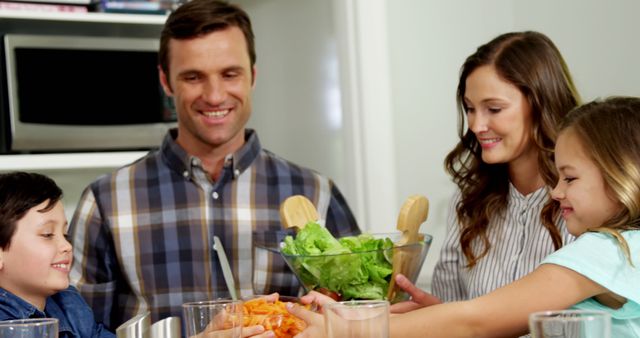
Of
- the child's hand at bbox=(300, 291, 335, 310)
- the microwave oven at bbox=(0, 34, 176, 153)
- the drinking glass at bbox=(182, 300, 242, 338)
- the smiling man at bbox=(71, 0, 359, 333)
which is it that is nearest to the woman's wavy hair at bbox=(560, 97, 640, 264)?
the child's hand at bbox=(300, 291, 335, 310)

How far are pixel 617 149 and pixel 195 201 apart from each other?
1.12m

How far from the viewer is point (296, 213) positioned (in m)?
1.86

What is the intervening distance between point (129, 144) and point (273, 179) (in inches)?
28.6

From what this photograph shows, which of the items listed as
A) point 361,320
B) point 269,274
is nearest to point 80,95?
point 269,274

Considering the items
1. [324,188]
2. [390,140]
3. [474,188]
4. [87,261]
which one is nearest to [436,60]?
[390,140]

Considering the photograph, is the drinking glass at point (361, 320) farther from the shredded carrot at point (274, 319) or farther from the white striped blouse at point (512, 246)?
the white striped blouse at point (512, 246)

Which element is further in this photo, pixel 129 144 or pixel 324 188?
pixel 129 144

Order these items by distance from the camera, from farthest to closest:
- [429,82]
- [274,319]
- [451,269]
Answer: [429,82], [451,269], [274,319]

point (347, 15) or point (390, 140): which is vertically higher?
point (347, 15)

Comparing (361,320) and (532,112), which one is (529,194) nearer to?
(532,112)

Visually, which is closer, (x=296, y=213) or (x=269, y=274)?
(x=296, y=213)

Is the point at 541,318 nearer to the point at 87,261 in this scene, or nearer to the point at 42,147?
the point at 87,261

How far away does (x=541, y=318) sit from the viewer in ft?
3.41

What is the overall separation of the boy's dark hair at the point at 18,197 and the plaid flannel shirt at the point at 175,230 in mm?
339
